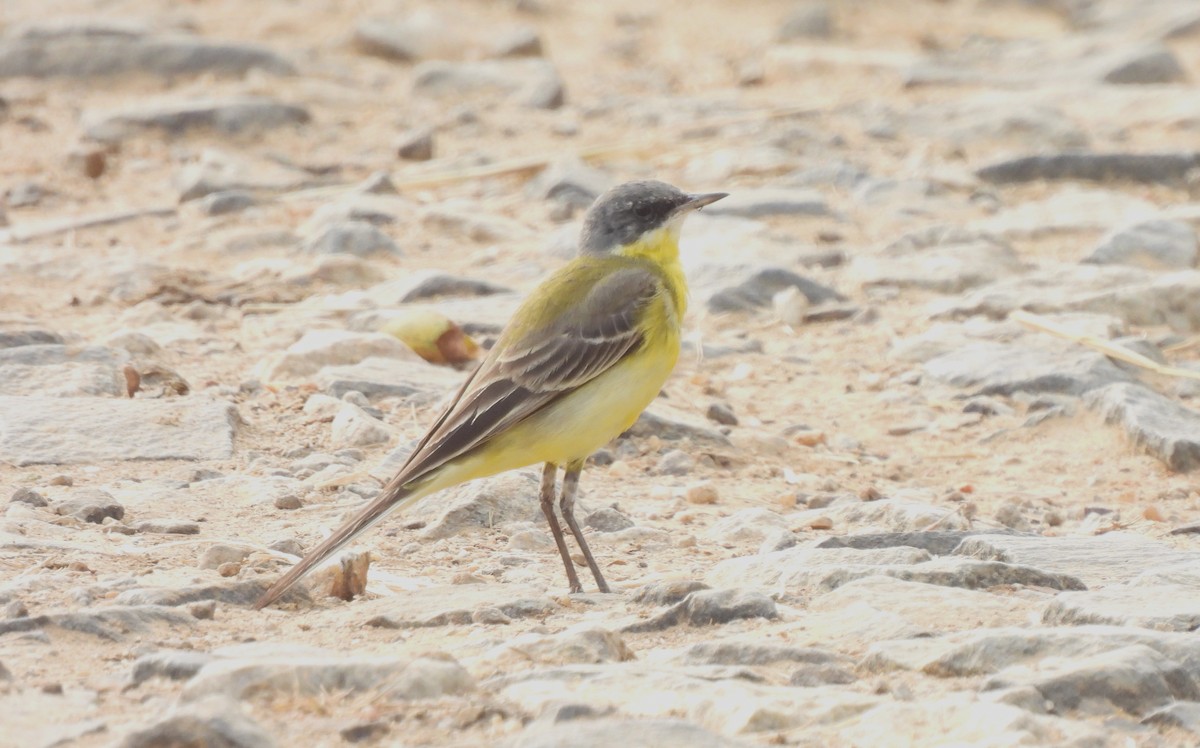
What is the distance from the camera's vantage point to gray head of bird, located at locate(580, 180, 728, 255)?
7.42m

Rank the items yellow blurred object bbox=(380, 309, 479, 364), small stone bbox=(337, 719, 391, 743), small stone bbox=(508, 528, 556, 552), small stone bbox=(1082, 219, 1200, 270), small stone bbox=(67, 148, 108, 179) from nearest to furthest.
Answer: small stone bbox=(337, 719, 391, 743) → small stone bbox=(508, 528, 556, 552) → yellow blurred object bbox=(380, 309, 479, 364) → small stone bbox=(1082, 219, 1200, 270) → small stone bbox=(67, 148, 108, 179)

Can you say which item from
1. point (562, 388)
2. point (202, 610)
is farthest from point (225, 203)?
point (202, 610)

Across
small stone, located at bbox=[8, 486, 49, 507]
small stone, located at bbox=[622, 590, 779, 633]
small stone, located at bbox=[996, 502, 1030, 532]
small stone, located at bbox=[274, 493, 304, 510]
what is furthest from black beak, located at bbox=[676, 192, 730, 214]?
small stone, located at bbox=[8, 486, 49, 507]

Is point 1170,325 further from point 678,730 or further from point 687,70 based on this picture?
point 687,70

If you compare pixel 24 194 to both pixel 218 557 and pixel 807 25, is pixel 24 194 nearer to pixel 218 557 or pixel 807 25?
pixel 218 557

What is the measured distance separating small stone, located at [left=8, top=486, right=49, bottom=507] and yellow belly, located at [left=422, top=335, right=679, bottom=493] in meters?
1.55

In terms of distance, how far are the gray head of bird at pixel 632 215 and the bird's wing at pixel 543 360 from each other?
433mm

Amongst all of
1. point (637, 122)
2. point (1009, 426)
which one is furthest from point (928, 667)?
point (637, 122)

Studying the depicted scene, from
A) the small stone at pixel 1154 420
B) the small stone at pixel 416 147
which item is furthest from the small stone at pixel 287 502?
the small stone at pixel 416 147

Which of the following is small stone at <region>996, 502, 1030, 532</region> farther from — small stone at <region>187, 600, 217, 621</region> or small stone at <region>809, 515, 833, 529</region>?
small stone at <region>187, 600, 217, 621</region>

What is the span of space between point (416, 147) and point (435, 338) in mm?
4545

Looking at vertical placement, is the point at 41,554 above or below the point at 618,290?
below

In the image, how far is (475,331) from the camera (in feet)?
31.1

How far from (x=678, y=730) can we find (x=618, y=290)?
3.03 m
